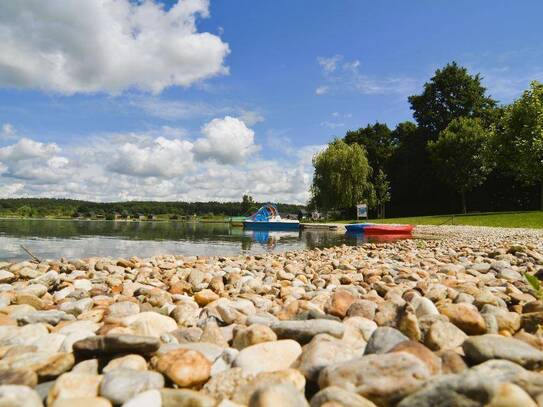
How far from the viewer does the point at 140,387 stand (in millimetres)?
2150

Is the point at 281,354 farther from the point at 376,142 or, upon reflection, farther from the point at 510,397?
the point at 376,142

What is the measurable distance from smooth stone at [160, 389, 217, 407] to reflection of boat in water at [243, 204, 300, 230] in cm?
3997

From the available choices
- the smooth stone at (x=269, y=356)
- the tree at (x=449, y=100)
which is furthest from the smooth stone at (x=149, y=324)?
the tree at (x=449, y=100)

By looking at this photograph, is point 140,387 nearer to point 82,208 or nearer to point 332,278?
point 332,278

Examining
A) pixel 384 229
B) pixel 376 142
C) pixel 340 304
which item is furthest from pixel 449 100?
pixel 340 304

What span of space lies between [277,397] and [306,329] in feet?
2.99

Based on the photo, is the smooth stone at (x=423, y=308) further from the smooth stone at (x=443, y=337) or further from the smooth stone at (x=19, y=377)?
the smooth stone at (x=19, y=377)

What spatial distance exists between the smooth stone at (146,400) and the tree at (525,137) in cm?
3207

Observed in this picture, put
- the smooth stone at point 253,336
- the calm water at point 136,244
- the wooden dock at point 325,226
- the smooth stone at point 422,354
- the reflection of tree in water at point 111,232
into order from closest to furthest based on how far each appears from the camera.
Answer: the smooth stone at point 422,354 < the smooth stone at point 253,336 < the calm water at point 136,244 < the reflection of tree in water at point 111,232 < the wooden dock at point 325,226


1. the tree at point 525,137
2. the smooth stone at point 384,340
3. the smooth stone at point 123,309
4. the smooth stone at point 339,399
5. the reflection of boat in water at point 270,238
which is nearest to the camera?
the smooth stone at point 339,399

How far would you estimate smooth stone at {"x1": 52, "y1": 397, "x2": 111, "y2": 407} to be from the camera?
1.96 meters

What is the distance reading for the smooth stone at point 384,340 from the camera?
2480mm

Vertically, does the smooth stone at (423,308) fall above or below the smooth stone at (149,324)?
above

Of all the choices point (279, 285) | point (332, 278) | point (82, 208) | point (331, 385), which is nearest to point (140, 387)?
point (331, 385)
